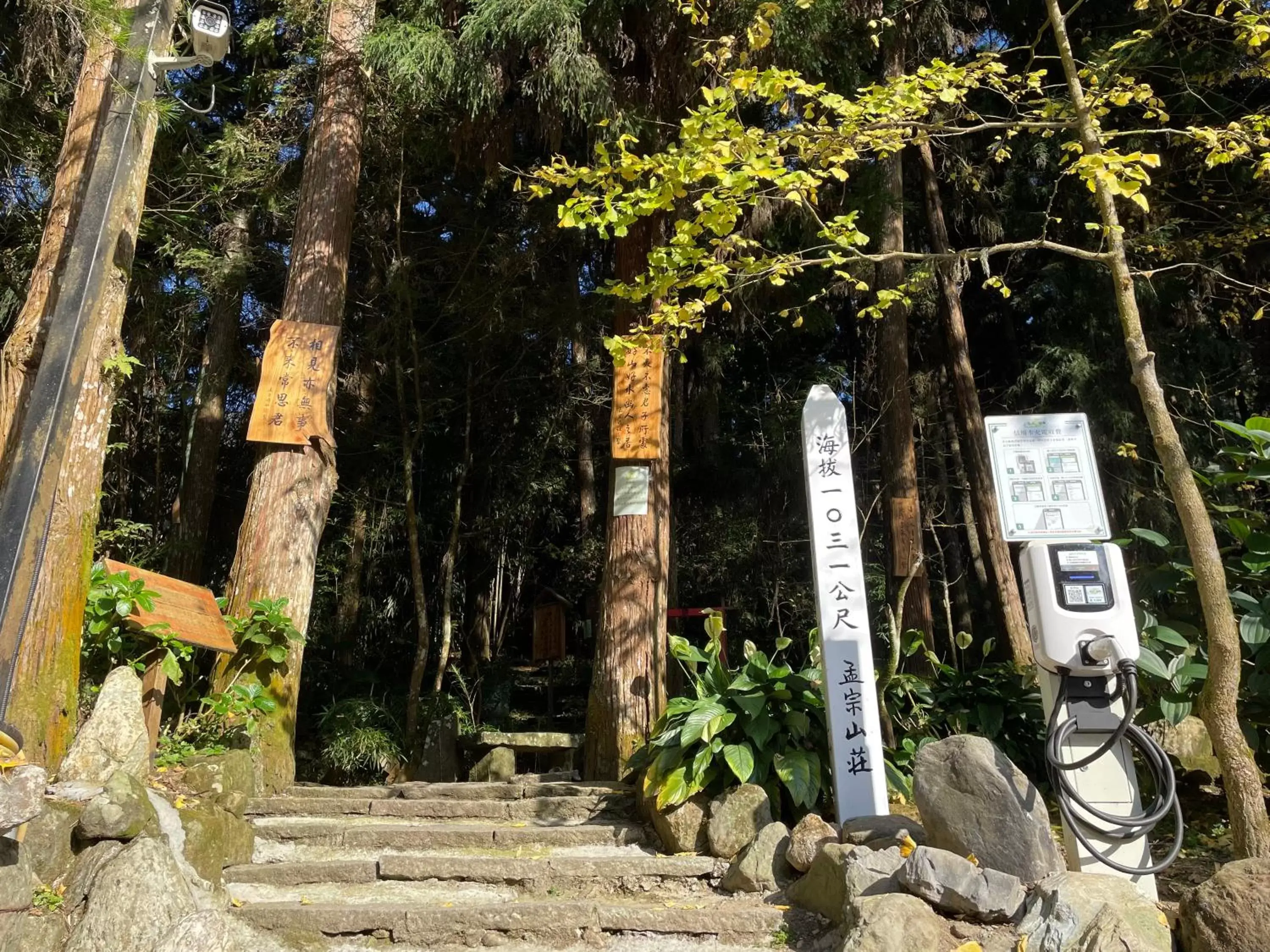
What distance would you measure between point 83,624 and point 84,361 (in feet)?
5.83

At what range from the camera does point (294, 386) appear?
665 cm

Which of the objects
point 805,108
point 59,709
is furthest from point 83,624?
point 805,108

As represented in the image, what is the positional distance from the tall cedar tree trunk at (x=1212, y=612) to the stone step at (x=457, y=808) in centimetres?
300

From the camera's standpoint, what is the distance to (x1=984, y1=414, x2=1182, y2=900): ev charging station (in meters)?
3.15

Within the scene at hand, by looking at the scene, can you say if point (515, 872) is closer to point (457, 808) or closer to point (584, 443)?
point (457, 808)

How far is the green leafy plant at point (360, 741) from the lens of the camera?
27.3 ft

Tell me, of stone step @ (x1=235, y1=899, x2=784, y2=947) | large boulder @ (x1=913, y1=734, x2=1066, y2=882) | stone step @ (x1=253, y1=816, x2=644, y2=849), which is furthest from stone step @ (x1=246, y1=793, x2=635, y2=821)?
large boulder @ (x1=913, y1=734, x2=1066, y2=882)

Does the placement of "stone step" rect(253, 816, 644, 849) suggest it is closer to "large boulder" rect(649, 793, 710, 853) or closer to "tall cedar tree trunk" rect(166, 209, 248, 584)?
"large boulder" rect(649, 793, 710, 853)

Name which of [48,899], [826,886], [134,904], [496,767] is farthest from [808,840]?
[496,767]

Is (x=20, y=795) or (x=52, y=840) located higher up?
(x=20, y=795)

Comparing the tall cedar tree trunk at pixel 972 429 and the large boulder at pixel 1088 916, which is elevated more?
the tall cedar tree trunk at pixel 972 429

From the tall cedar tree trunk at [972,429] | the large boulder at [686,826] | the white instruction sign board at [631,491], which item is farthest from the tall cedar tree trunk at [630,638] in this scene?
the tall cedar tree trunk at [972,429]

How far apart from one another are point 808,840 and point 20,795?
10.3ft

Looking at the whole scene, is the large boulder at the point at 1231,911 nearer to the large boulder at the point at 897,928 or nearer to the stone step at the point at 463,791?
the large boulder at the point at 897,928
